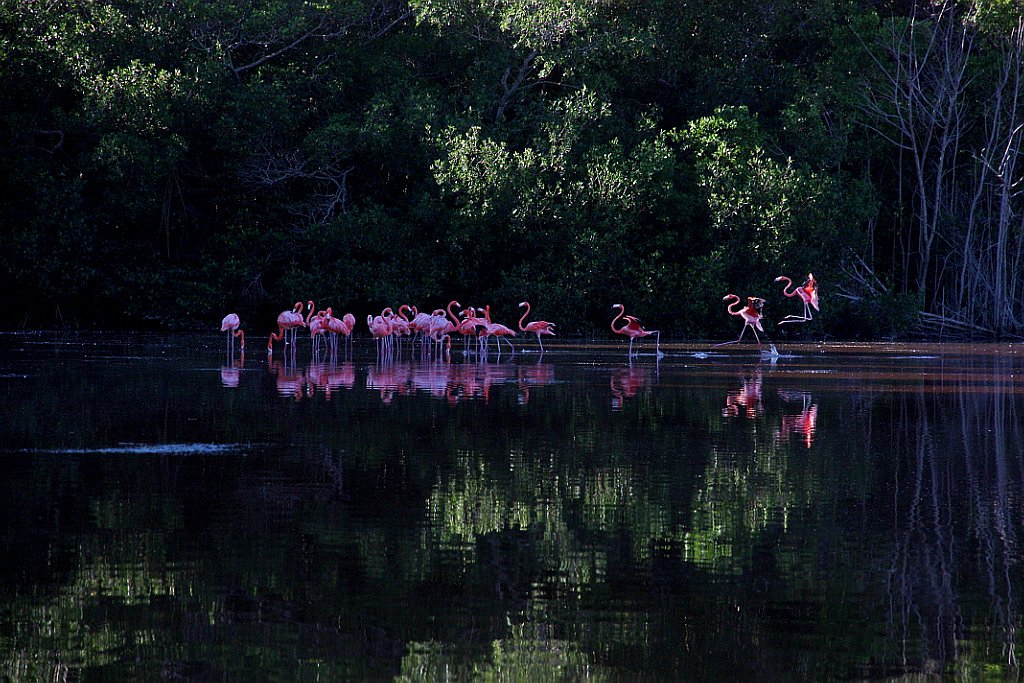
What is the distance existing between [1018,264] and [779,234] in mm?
6521

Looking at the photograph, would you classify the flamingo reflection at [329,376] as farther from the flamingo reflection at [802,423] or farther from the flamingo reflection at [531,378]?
the flamingo reflection at [802,423]

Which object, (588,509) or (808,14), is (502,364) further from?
(808,14)

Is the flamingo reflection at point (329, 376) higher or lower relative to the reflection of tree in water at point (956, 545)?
higher

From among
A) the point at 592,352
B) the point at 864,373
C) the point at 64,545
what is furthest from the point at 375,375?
the point at 64,545

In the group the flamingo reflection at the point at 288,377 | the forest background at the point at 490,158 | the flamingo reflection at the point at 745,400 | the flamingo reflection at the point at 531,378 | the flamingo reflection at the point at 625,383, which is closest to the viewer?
the flamingo reflection at the point at 745,400

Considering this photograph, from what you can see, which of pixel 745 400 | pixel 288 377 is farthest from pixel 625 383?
pixel 288 377

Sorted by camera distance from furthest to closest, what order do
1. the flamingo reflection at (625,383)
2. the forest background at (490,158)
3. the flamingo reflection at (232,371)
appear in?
the forest background at (490,158)
the flamingo reflection at (232,371)
the flamingo reflection at (625,383)

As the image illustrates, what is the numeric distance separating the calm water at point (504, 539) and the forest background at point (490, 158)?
17.1 m

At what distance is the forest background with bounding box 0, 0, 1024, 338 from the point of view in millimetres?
28516

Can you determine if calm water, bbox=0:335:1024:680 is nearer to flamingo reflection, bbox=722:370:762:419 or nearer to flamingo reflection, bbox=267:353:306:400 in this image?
flamingo reflection, bbox=722:370:762:419

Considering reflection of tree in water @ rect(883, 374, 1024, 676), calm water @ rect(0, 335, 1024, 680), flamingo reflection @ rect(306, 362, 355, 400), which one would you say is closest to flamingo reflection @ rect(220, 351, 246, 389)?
flamingo reflection @ rect(306, 362, 355, 400)

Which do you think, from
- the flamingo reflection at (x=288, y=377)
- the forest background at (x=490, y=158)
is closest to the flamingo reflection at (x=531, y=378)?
the flamingo reflection at (x=288, y=377)

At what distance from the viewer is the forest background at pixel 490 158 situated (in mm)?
28516

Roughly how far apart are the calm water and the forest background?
673 inches
